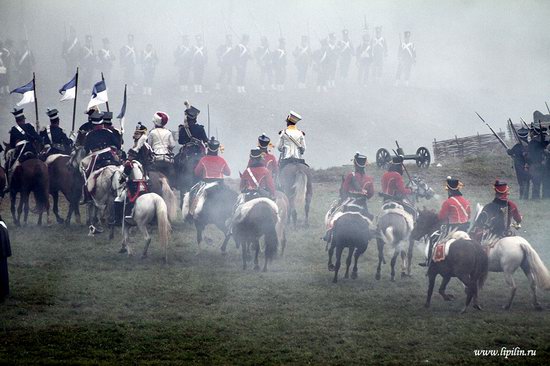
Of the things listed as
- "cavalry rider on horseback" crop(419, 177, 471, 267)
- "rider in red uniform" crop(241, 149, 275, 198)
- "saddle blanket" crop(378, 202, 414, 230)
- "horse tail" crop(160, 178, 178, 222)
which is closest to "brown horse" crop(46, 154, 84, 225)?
"horse tail" crop(160, 178, 178, 222)

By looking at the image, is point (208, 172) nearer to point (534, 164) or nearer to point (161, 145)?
point (161, 145)

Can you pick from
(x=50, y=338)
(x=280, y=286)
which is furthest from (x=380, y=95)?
(x=50, y=338)

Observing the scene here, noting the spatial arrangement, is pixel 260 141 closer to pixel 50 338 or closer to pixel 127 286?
pixel 127 286

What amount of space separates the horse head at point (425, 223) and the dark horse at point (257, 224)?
10.4ft

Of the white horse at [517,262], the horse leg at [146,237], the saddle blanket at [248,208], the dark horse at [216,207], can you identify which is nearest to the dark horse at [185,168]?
the dark horse at [216,207]

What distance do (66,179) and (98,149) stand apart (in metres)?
1.94

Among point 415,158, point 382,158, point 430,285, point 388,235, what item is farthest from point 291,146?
point 415,158

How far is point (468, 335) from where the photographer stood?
16375 mm

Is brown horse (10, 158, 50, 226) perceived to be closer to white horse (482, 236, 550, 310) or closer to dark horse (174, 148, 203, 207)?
dark horse (174, 148, 203, 207)

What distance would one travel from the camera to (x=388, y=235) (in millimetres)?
20578

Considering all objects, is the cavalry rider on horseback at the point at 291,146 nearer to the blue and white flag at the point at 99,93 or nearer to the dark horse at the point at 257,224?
the blue and white flag at the point at 99,93

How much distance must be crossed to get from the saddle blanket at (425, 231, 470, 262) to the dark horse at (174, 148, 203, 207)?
9282 mm

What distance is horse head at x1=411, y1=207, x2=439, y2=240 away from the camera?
1978 centimetres

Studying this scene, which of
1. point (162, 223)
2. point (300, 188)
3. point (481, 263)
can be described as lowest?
point (481, 263)
